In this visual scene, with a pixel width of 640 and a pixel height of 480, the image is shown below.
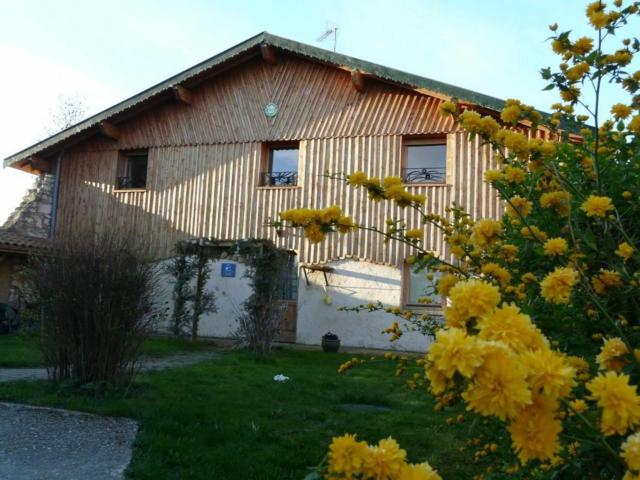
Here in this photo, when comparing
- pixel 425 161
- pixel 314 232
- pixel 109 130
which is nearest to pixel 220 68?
pixel 109 130

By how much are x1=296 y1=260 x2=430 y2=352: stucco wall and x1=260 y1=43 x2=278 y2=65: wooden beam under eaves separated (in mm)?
5282

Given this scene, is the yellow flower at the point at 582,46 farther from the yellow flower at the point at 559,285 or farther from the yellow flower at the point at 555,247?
the yellow flower at the point at 559,285

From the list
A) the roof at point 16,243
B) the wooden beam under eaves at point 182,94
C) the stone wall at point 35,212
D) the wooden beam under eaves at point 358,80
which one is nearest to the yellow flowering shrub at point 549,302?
the wooden beam under eaves at point 358,80

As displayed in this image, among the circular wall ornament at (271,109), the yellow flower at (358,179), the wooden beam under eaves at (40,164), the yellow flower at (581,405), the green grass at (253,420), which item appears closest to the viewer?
the yellow flower at (581,405)

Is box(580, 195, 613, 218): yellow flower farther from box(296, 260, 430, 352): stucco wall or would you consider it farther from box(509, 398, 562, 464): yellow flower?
box(296, 260, 430, 352): stucco wall

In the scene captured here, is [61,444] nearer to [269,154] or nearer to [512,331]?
[512,331]

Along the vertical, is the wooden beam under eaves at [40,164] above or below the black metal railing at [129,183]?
above

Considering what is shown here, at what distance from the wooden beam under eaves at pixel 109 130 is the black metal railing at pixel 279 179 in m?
4.38

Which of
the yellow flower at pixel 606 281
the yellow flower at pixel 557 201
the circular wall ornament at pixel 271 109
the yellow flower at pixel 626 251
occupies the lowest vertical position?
the yellow flower at pixel 606 281

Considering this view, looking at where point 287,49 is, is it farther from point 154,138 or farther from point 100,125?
point 100,125

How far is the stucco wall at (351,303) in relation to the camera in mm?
13125

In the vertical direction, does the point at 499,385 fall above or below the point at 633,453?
above

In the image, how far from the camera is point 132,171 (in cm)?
1636

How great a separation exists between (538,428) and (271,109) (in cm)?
1420
